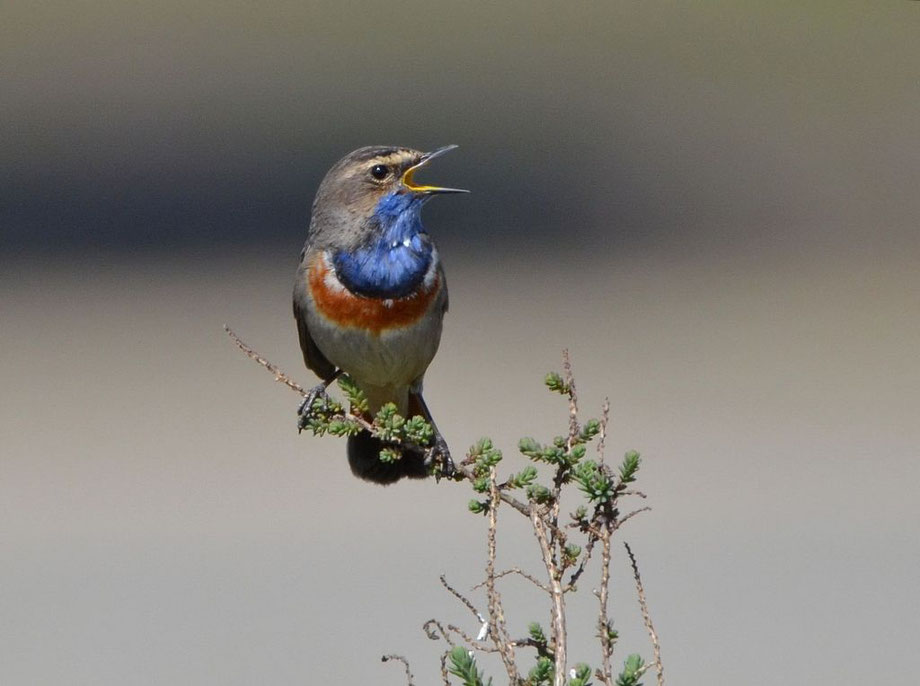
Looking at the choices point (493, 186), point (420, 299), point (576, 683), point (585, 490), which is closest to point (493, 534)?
point (585, 490)

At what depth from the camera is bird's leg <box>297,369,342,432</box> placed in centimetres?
518

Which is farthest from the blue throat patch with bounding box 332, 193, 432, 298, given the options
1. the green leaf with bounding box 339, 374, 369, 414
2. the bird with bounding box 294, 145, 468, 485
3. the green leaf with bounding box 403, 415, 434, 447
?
the green leaf with bounding box 403, 415, 434, 447

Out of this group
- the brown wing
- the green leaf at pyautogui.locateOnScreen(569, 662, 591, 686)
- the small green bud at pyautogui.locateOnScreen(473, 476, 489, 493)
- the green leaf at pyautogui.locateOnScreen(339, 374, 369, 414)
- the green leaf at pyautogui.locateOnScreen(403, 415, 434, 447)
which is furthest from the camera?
the brown wing

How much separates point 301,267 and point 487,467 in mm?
2751

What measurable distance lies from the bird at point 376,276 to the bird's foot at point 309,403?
0.07 ft

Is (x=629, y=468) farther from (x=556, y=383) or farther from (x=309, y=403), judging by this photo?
(x=309, y=403)

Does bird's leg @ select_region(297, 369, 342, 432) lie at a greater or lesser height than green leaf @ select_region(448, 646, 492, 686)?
greater

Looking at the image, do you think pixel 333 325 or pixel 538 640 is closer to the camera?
pixel 538 640

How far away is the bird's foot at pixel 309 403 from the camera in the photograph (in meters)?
5.03

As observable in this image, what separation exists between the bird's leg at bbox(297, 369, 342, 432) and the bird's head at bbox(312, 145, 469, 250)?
58 centimetres

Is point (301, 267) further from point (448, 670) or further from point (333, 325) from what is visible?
point (448, 670)

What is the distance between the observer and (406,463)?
620 centimetres

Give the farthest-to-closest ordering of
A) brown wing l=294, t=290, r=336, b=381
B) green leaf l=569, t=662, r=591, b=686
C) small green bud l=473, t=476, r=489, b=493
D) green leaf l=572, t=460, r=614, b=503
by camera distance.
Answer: brown wing l=294, t=290, r=336, b=381 → small green bud l=473, t=476, r=489, b=493 → green leaf l=572, t=460, r=614, b=503 → green leaf l=569, t=662, r=591, b=686

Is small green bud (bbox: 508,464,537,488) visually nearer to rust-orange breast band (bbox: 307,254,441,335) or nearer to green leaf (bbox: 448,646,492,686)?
green leaf (bbox: 448,646,492,686)
